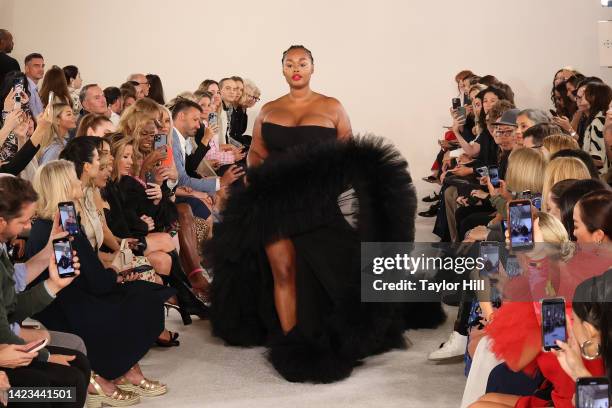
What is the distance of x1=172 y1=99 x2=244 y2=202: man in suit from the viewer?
6078 millimetres

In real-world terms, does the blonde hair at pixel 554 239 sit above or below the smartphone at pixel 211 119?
below

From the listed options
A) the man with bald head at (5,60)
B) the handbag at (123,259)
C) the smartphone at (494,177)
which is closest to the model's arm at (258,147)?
the handbag at (123,259)

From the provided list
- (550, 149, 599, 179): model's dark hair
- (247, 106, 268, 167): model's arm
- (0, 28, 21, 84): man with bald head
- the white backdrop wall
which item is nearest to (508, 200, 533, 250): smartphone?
(550, 149, 599, 179): model's dark hair

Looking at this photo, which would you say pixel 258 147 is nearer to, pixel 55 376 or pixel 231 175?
pixel 231 175

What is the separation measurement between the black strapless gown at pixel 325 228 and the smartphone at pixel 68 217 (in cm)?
83

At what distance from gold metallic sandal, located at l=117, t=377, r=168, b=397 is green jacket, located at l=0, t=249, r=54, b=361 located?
777mm

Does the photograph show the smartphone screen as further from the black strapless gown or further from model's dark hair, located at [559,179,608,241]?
the black strapless gown

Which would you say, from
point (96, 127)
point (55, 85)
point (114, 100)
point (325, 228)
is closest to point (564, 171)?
point (325, 228)

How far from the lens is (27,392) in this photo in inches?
121

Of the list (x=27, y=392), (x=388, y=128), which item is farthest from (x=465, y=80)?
(x=27, y=392)

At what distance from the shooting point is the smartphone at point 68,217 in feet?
12.5

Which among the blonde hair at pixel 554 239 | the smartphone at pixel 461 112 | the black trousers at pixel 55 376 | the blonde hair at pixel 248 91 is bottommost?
the black trousers at pixel 55 376

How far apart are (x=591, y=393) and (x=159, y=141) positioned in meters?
3.33

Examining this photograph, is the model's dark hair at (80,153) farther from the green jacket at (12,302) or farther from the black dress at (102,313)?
the green jacket at (12,302)
